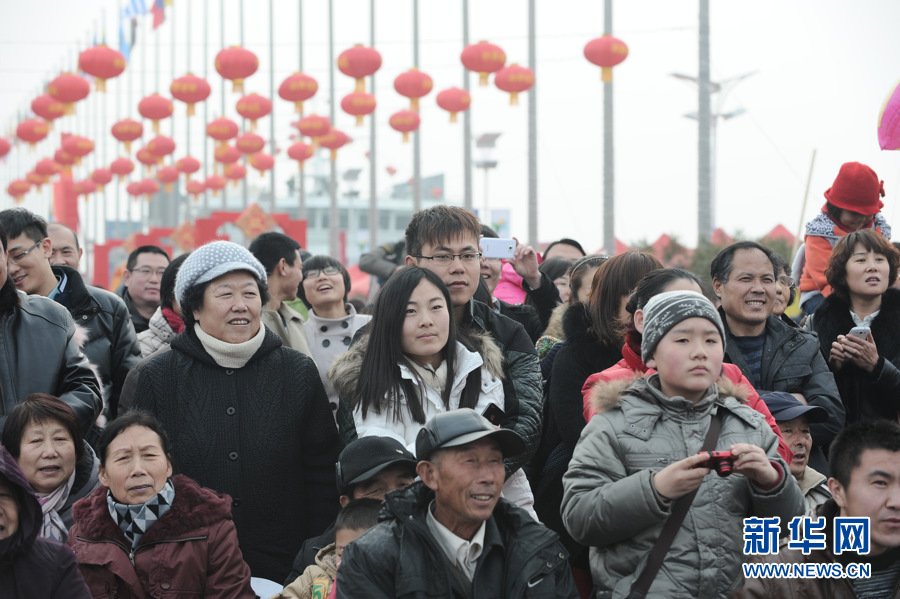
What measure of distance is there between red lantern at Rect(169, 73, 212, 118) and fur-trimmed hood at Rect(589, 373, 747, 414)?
18.6m

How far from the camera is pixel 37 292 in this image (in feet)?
17.8

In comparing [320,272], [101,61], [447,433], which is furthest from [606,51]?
[447,433]

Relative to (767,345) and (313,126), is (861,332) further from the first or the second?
(313,126)

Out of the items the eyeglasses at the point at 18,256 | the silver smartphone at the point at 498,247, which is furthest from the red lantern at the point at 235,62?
the eyeglasses at the point at 18,256

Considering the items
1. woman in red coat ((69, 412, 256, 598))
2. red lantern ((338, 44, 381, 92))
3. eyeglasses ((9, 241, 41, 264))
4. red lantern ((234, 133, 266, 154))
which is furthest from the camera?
red lantern ((234, 133, 266, 154))

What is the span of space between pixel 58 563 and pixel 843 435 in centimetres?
251

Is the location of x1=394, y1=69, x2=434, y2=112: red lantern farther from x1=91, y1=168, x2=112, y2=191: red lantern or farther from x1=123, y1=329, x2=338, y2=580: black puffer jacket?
x1=91, y1=168, x2=112, y2=191: red lantern

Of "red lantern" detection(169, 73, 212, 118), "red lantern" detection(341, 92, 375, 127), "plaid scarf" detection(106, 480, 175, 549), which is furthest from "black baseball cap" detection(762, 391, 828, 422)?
"red lantern" detection(169, 73, 212, 118)

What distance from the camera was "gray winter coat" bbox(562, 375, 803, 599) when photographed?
342 centimetres

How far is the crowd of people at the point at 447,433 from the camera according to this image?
3488 mm

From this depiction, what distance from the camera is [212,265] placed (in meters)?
4.62

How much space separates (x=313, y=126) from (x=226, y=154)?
657cm

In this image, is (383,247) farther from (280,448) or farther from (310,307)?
(280,448)

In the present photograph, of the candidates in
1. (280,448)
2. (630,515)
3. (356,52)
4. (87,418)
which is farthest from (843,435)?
(356,52)
